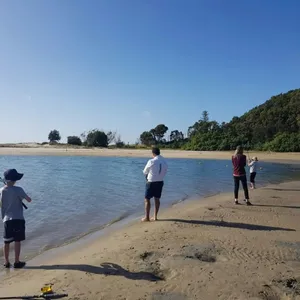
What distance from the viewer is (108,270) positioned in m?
5.28

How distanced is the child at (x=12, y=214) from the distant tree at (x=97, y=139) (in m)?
88.7

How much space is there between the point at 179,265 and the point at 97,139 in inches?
3605

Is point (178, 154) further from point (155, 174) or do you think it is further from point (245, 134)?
point (155, 174)

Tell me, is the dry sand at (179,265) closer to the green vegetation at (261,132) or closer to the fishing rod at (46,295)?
the fishing rod at (46,295)

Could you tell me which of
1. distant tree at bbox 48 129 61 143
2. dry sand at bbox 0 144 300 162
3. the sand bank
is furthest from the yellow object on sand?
distant tree at bbox 48 129 61 143

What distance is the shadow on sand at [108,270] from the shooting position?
4938mm

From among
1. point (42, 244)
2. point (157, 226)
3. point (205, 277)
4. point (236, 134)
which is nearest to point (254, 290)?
point (205, 277)

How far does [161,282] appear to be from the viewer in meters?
4.75

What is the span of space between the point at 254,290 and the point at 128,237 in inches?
→ 137

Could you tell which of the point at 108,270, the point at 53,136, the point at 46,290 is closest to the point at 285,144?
the point at 108,270

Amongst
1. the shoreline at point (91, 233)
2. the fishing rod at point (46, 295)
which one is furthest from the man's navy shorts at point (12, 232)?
the fishing rod at point (46, 295)

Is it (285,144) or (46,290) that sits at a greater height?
(285,144)

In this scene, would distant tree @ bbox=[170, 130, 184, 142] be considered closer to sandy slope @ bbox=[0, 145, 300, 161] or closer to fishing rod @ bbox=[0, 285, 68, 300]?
sandy slope @ bbox=[0, 145, 300, 161]

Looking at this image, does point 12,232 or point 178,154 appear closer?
point 12,232
